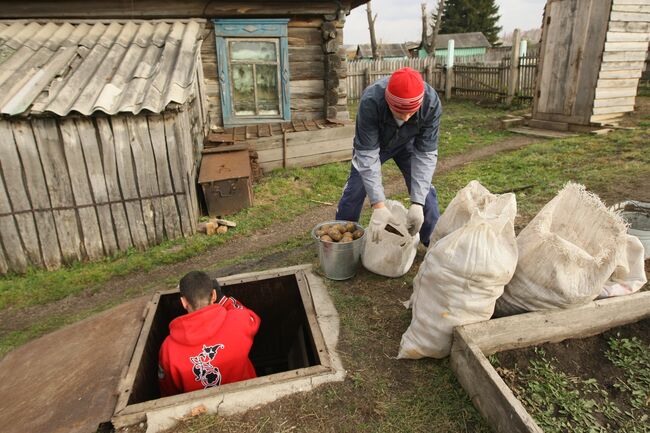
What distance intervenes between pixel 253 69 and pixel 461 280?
7.10 metres

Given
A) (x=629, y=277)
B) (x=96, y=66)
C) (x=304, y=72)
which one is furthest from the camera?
(x=304, y=72)

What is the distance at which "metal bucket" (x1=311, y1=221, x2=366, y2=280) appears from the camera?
3287mm

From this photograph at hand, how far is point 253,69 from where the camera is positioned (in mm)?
8242

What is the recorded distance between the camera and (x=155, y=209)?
5406mm

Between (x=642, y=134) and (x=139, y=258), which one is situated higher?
(x=642, y=134)

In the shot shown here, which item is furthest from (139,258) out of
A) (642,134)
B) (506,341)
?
(642,134)

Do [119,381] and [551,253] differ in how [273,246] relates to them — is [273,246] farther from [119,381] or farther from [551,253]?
[551,253]

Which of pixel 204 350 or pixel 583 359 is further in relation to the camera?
pixel 204 350

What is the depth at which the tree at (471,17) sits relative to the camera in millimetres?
33094

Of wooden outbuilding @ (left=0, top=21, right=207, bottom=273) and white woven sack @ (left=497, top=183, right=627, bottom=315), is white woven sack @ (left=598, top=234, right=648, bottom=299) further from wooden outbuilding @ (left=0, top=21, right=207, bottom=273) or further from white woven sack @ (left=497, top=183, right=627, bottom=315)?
wooden outbuilding @ (left=0, top=21, right=207, bottom=273)

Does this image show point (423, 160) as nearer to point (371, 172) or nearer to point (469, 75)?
point (371, 172)

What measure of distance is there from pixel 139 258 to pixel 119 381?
2969 mm

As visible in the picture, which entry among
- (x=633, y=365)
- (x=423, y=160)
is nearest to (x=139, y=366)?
(x=423, y=160)

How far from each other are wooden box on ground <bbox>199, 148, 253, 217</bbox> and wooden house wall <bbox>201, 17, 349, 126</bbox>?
2.31 m
